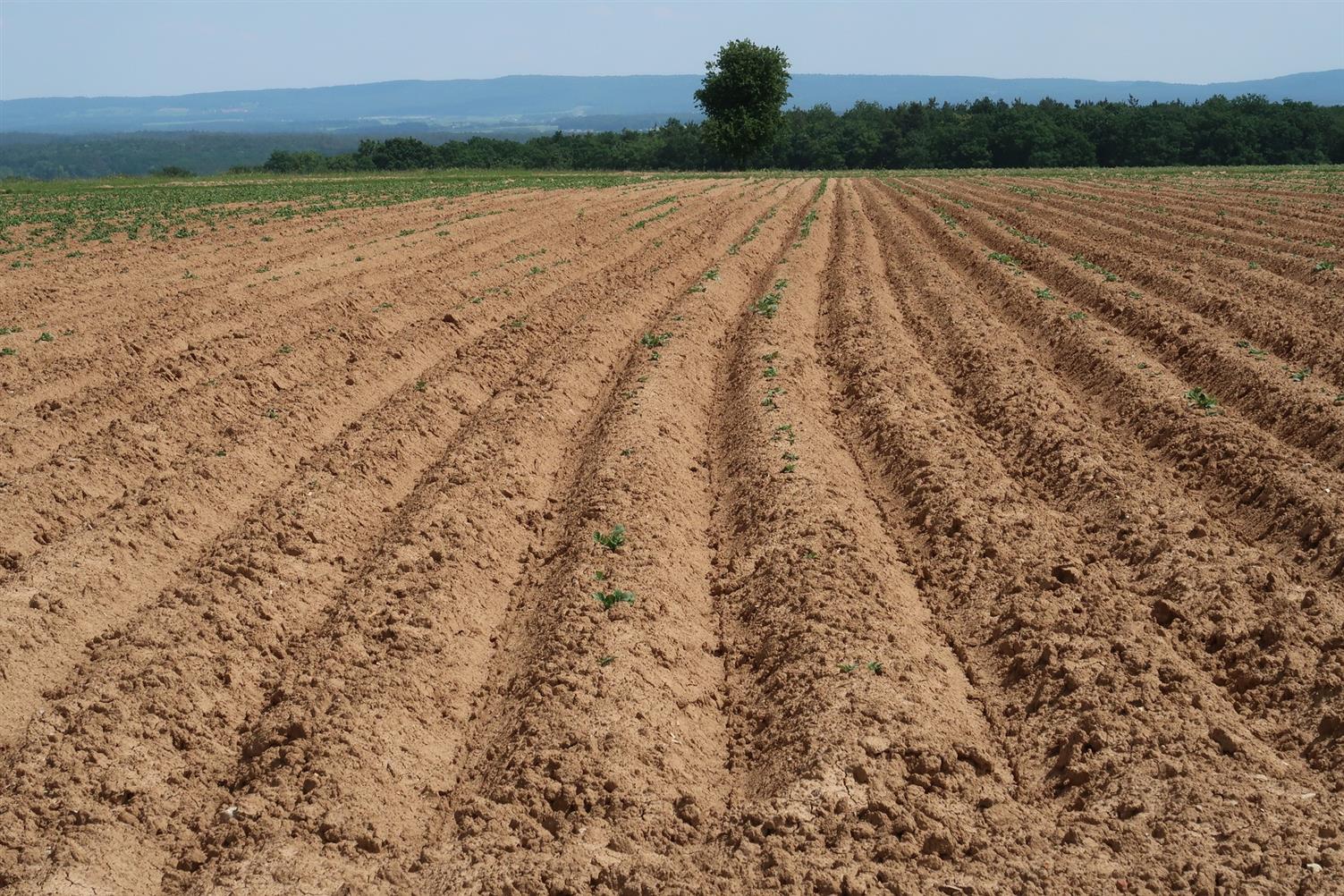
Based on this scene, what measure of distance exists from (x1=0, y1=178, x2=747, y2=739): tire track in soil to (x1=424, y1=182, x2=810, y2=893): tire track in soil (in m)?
2.49

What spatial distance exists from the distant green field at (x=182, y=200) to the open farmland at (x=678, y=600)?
15157mm

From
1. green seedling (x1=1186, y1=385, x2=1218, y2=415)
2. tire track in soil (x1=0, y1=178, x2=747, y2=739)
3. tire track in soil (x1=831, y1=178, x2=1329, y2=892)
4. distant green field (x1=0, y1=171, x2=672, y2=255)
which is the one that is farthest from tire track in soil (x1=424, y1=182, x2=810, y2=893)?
distant green field (x1=0, y1=171, x2=672, y2=255)

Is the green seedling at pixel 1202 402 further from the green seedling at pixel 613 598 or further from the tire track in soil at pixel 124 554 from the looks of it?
the tire track in soil at pixel 124 554

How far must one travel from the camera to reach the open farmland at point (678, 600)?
15.4ft

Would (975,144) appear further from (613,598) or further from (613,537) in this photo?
(613,598)

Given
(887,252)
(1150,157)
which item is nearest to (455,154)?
(1150,157)

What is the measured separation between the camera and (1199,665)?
591cm

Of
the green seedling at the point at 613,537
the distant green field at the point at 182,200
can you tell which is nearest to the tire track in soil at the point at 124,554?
the green seedling at the point at 613,537

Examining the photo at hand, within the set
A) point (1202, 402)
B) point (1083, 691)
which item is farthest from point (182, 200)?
point (1083, 691)

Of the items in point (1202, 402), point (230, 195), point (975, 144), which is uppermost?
point (975, 144)

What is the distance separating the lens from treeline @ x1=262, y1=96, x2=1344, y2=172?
8100cm

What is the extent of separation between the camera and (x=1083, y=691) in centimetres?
561

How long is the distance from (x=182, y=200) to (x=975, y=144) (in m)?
67.2

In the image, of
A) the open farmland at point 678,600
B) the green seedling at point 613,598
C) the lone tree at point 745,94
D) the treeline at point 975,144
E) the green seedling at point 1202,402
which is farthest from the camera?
the treeline at point 975,144
